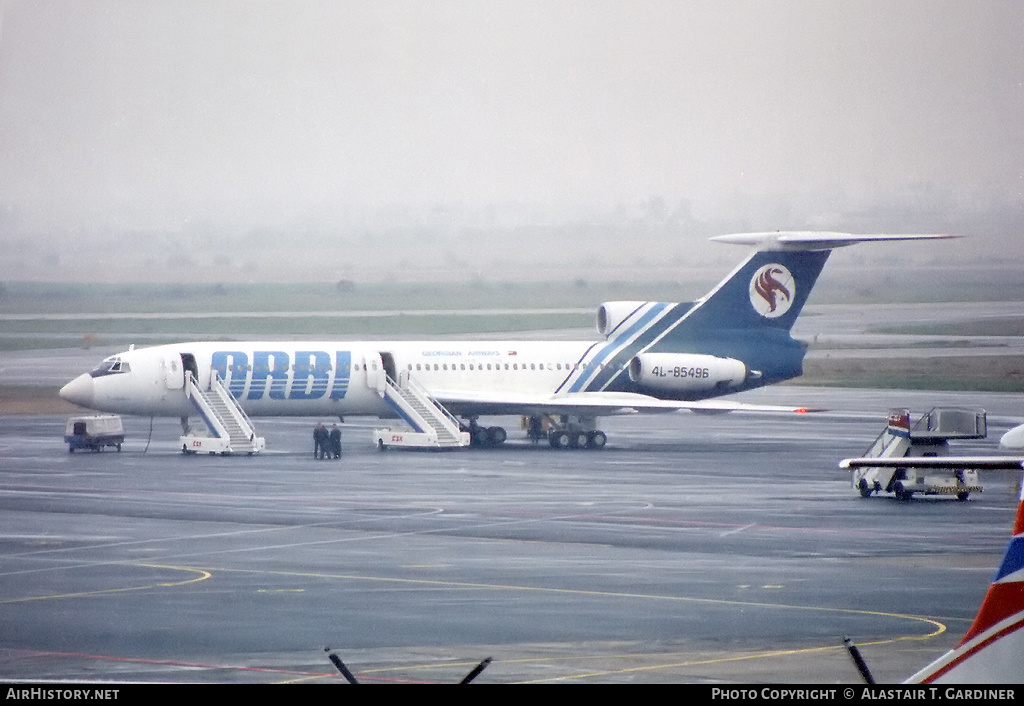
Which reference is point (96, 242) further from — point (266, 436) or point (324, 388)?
point (324, 388)

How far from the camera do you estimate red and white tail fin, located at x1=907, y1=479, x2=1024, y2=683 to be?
9.86 meters

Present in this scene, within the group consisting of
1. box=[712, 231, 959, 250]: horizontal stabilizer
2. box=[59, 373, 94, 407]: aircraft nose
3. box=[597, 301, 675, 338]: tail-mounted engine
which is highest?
box=[712, 231, 959, 250]: horizontal stabilizer

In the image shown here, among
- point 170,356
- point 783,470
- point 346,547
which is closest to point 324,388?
point 170,356

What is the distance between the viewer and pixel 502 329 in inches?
2702

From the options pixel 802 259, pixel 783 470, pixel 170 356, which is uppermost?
pixel 802 259

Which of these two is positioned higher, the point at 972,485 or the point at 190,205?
the point at 190,205

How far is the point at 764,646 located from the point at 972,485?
16.3 metres

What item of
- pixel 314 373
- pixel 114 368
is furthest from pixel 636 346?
pixel 114 368

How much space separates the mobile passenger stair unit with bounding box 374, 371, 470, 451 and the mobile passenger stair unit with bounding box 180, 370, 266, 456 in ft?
13.1

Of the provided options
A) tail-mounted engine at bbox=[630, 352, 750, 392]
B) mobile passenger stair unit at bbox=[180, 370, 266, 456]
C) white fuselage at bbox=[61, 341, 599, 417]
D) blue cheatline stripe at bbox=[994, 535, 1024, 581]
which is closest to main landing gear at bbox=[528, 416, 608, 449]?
white fuselage at bbox=[61, 341, 599, 417]

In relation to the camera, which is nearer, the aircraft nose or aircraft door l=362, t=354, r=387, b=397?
the aircraft nose

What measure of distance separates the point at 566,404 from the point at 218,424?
10265 millimetres

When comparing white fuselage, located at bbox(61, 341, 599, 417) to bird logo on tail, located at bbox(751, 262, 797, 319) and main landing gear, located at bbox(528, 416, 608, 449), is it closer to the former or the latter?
main landing gear, located at bbox(528, 416, 608, 449)
